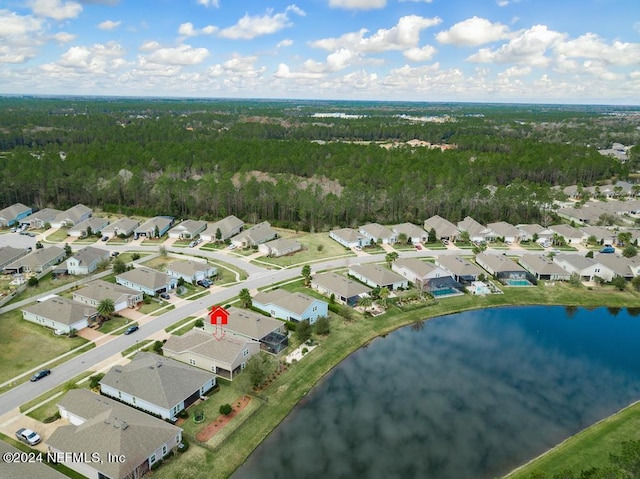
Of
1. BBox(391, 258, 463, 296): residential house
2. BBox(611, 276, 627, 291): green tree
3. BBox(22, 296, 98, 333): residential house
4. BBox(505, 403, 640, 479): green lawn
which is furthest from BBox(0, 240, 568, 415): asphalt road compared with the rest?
BBox(505, 403, 640, 479): green lawn

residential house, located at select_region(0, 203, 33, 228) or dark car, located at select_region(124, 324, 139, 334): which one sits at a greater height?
residential house, located at select_region(0, 203, 33, 228)

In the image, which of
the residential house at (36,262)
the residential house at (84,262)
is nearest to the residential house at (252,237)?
the residential house at (84,262)

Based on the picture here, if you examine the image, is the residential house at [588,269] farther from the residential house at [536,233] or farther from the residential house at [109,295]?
the residential house at [109,295]

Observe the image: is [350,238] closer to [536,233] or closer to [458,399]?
[536,233]

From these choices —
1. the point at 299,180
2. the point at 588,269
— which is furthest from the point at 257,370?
the point at 299,180

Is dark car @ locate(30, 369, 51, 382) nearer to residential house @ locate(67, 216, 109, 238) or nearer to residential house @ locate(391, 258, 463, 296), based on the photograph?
residential house @ locate(391, 258, 463, 296)

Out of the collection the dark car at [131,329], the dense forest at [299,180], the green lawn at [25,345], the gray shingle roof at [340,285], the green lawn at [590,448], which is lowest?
the green lawn at [590,448]

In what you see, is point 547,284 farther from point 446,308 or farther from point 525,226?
point 525,226
